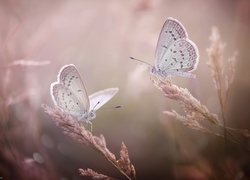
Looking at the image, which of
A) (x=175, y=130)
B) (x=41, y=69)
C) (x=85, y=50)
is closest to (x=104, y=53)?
(x=85, y=50)

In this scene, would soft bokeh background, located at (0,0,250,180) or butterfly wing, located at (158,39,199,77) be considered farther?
soft bokeh background, located at (0,0,250,180)

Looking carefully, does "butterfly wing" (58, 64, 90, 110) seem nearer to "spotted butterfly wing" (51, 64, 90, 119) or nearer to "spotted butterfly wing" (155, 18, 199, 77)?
"spotted butterfly wing" (51, 64, 90, 119)

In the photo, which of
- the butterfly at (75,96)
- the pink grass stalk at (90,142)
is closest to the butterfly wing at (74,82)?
the butterfly at (75,96)

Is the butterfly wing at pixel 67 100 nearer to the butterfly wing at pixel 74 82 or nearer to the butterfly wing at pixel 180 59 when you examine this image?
the butterfly wing at pixel 74 82

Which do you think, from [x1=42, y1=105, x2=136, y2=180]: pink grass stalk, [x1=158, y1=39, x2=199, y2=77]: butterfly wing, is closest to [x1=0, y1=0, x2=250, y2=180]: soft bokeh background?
[x1=158, y1=39, x2=199, y2=77]: butterfly wing

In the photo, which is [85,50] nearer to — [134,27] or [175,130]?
[134,27]
